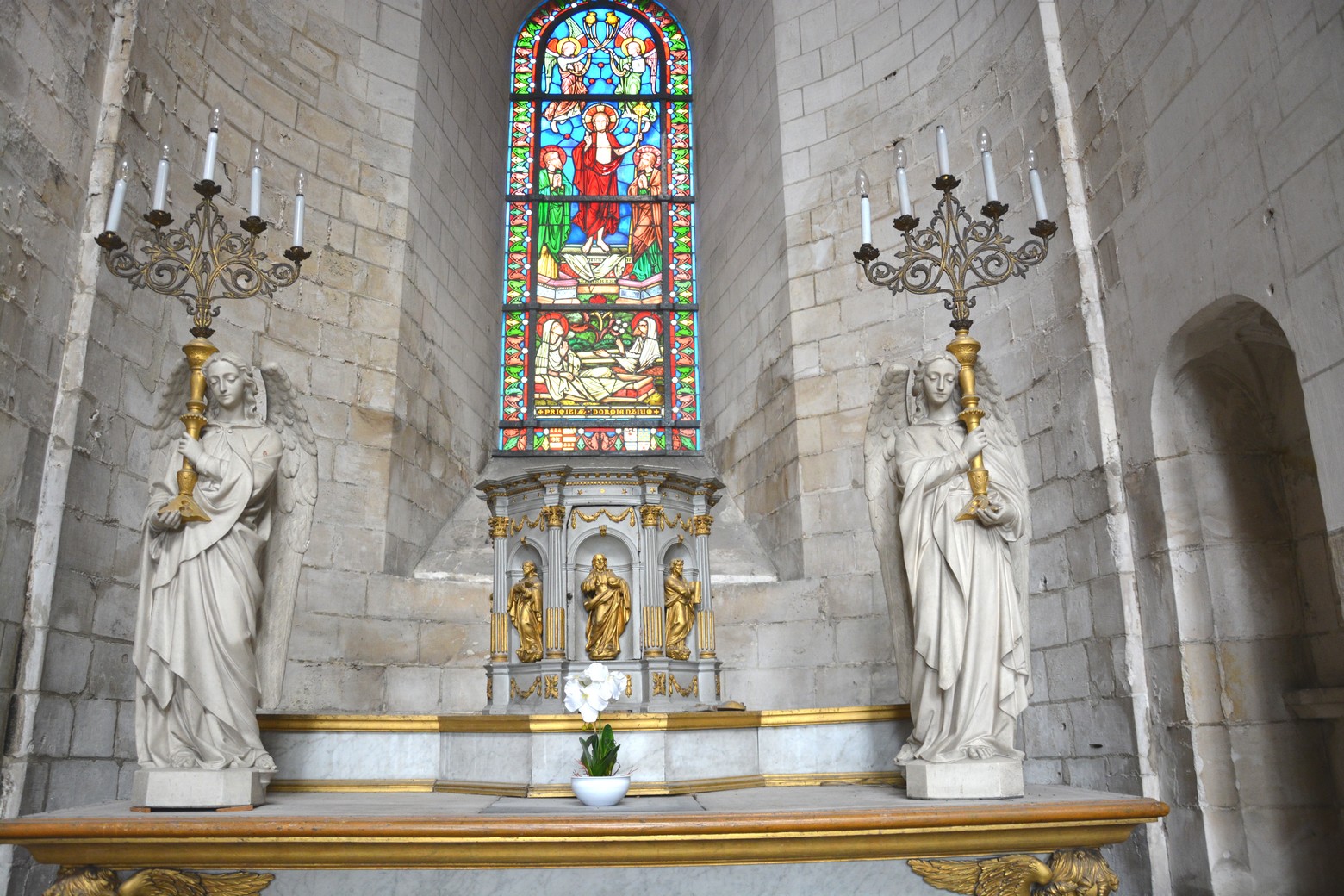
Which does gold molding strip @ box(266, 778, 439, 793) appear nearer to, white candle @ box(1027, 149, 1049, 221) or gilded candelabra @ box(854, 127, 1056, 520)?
gilded candelabra @ box(854, 127, 1056, 520)

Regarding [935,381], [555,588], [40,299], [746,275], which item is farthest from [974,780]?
[746,275]

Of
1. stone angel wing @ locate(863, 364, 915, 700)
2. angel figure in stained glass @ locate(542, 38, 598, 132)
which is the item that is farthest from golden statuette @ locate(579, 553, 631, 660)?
angel figure in stained glass @ locate(542, 38, 598, 132)

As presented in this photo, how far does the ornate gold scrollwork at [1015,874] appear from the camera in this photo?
395 centimetres

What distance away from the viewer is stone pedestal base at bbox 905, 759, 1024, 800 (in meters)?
4.22

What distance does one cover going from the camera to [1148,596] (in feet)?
18.0

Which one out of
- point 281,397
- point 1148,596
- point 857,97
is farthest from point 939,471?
point 857,97

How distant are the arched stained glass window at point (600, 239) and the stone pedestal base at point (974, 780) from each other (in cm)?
514

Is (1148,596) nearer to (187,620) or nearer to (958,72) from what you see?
(958,72)

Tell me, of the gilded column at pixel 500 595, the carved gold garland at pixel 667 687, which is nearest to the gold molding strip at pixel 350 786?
the gilded column at pixel 500 595

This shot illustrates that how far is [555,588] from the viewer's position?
17.9ft

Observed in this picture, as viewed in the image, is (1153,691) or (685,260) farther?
(685,260)

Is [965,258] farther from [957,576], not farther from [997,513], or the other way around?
[957,576]

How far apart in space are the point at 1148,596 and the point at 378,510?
4.92 meters

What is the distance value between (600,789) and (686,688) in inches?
49.7
